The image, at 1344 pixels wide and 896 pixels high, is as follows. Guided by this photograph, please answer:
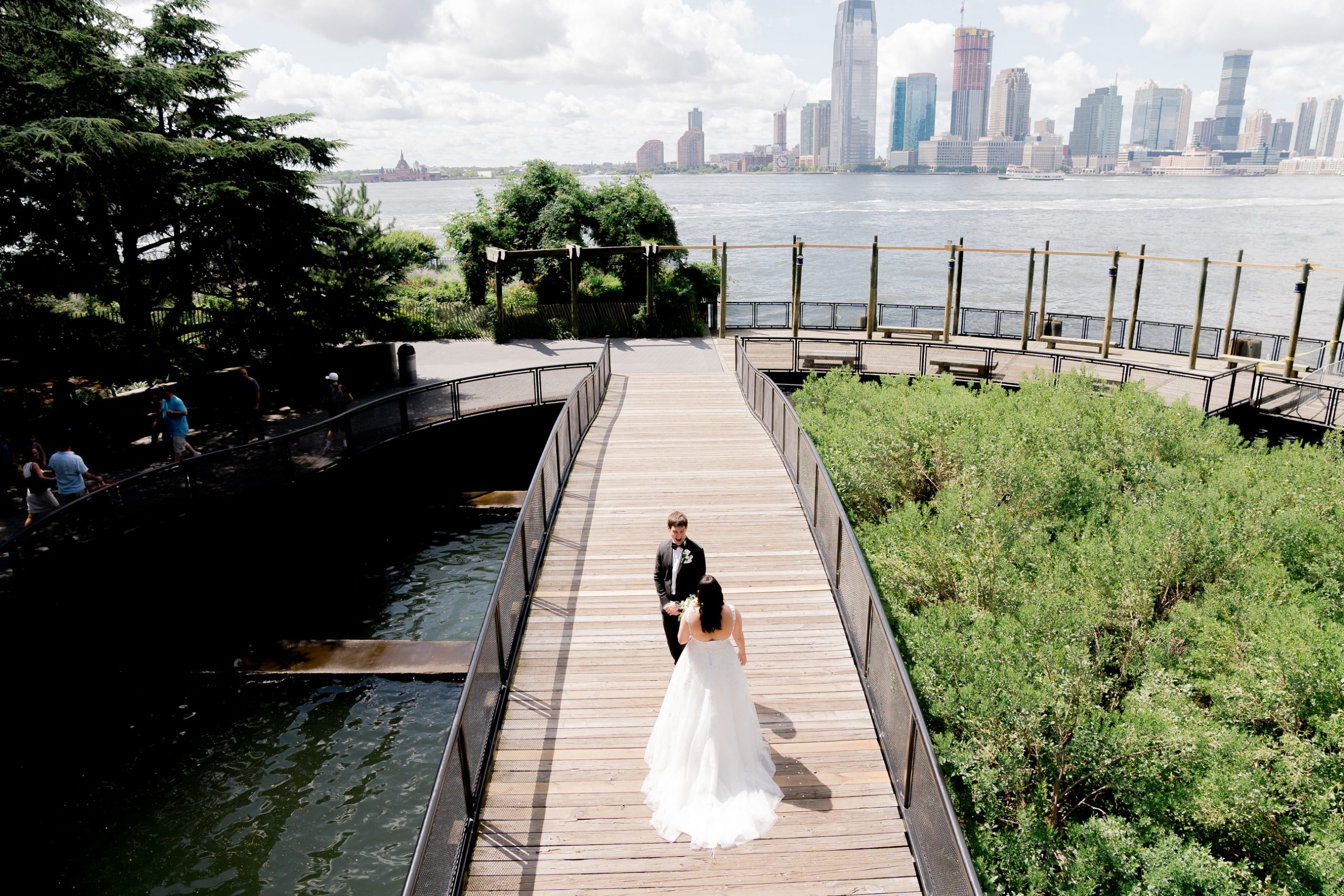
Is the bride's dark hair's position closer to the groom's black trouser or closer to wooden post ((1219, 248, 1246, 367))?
the groom's black trouser

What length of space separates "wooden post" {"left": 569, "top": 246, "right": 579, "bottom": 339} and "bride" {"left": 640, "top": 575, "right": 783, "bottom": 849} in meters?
21.3

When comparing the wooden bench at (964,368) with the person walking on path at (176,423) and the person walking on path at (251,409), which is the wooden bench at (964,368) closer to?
the person walking on path at (251,409)

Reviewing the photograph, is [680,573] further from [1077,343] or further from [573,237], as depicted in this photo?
[573,237]

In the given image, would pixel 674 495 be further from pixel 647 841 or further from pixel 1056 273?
pixel 1056 273

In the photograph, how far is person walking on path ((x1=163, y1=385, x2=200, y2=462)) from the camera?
16.2 meters

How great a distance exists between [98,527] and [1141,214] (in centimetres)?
14425

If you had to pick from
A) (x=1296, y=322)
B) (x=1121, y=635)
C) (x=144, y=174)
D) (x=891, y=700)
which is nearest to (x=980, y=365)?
(x=1296, y=322)

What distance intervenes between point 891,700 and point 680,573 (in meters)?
1.99

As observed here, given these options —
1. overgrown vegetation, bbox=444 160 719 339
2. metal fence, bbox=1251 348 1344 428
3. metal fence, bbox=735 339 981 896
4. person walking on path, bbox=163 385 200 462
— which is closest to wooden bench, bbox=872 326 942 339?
overgrown vegetation, bbox=444 160 719 339

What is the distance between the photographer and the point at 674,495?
12664 mm

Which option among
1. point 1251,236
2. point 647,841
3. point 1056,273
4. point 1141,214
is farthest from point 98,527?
point 1141,214

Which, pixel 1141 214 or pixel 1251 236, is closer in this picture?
pixel 1251 236

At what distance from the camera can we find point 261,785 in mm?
11188

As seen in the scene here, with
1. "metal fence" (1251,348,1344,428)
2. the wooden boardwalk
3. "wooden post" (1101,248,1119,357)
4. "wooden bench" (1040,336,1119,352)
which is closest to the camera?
the wooden boardwalk
